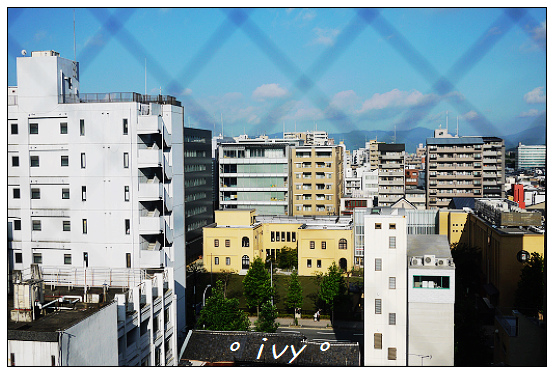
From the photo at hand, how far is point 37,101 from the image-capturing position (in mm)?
4961

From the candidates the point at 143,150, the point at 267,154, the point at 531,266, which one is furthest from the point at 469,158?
the point at 143,150

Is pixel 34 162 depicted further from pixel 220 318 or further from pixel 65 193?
pixel 220 318


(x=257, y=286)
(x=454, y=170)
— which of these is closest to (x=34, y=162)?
(x=257, y=286)

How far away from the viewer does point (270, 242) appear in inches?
396

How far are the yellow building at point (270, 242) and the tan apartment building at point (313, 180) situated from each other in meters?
2.25

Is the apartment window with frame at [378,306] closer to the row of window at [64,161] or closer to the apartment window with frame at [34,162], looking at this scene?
the row of window at [64,161]

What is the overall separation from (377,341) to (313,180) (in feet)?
26.9

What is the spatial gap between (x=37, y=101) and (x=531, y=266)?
5.38 m

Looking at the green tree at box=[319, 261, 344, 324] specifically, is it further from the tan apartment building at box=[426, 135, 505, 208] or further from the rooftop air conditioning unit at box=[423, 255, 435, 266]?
the tan apartment building at box=[426, 135, 505, 208]

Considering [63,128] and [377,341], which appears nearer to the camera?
[377,341]

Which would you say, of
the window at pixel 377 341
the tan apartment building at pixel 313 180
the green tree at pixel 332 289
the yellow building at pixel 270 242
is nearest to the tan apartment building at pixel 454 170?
the tan apartment building at pixel 313 180

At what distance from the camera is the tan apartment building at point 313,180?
40.6 ft

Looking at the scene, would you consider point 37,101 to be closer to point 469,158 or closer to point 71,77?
point 71,77

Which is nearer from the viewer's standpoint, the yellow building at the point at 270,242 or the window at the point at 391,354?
the window at the point at 391,354
